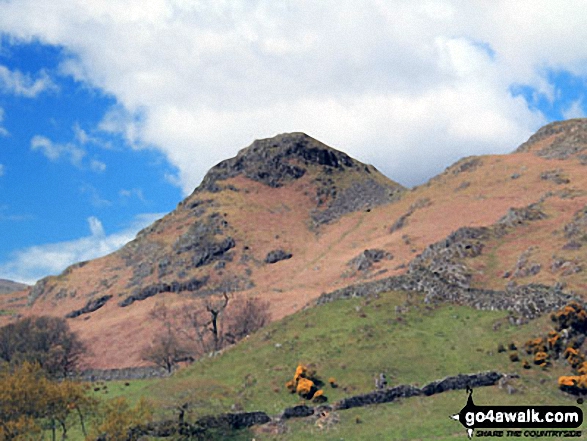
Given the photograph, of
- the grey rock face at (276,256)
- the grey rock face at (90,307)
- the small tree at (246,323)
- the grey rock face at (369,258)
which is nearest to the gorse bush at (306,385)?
the small tree at (246,323)

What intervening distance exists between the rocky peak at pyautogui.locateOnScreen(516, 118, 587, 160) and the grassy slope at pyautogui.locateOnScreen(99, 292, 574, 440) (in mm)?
113963

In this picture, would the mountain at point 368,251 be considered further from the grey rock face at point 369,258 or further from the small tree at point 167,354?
the small tree at point 167,354

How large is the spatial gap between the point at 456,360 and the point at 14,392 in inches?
1607

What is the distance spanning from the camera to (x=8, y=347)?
97438 mm

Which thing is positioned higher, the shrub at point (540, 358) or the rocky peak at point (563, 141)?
the rocky peak at point (563, 141)

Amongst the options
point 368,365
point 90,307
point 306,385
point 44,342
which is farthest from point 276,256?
point 306,385

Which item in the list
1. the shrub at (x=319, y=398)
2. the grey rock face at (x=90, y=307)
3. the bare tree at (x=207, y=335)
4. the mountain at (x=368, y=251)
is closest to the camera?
the shrub at (x=319, y=398)

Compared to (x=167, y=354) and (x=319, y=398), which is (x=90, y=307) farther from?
(x=319, y=398)

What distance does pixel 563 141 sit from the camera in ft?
582

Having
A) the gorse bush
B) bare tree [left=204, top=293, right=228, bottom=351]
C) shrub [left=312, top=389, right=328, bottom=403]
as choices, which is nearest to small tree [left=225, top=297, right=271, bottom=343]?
bare tree [left=204, top=293, right=228, bottom=351]

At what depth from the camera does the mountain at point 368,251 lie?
3118 inches

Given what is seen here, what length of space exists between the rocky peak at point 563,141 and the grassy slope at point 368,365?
11396cm

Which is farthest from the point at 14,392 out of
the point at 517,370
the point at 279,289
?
the point at 279,289

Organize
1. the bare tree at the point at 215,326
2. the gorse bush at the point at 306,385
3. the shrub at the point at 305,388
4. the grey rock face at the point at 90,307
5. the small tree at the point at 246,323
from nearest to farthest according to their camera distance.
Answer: the gorse bush at the point at 306,385
the shrub at the point at 305,388
the bare tree at the point at 215,326
the small tree at the point at 246,323
the grey rock face at the point at 90,307
